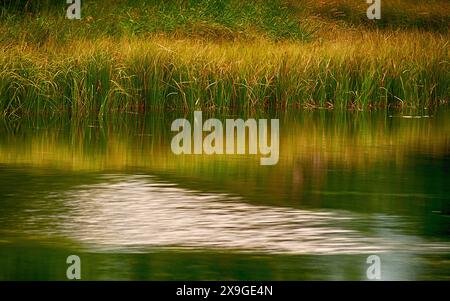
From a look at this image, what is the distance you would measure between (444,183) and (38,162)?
4.28 meters

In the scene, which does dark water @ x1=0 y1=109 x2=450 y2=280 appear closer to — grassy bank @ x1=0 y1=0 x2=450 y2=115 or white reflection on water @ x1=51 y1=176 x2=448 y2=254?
white reflection on water @ x1=51 y1=176 x2=448 y2=254

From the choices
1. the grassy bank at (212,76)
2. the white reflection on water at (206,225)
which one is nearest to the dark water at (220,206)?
the white reflection on water at (206,225)

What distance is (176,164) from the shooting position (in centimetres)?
1455

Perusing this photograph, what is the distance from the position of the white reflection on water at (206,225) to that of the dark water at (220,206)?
0.05 feet

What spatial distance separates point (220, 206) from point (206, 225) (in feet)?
3.37

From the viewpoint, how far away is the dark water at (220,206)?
905 centimetres

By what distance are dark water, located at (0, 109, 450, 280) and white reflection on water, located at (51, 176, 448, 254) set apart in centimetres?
1

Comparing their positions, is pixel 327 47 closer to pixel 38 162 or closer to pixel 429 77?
pixel 429 77

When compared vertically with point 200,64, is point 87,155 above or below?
below

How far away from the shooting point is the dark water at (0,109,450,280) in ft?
29.7

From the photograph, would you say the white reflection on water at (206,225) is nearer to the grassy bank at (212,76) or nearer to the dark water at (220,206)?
the dark water at (220,206)

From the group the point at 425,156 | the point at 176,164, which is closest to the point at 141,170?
the point at 176,164

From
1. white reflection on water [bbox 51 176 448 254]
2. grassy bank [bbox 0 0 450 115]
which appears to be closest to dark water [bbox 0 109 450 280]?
white reflection on water [bbox 51 176 448 254]

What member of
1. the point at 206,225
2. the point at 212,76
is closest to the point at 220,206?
the point at 206,225
